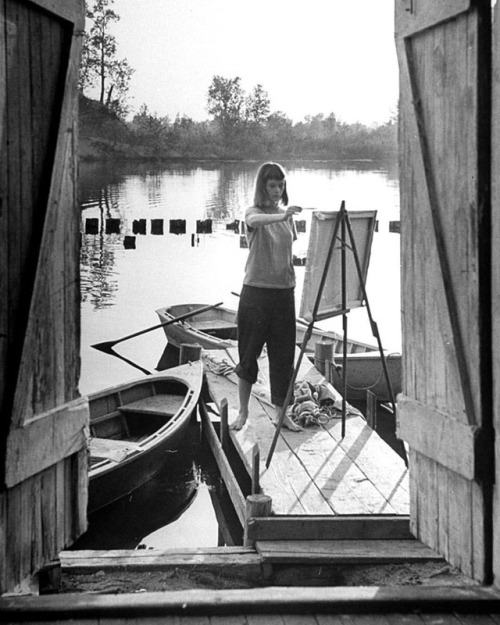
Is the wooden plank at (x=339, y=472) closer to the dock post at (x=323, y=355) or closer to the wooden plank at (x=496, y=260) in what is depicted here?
the wooden plank at (x=496, y=260)

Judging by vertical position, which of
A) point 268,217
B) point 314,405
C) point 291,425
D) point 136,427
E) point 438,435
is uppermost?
point 268,217

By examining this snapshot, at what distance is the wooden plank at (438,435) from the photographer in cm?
310

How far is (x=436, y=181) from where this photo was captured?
324 centimetres

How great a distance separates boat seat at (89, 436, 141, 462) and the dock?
939 mm

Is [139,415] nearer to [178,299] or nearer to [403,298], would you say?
[403,298]

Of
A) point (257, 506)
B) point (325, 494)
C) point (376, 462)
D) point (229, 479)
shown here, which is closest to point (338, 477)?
point (325, 494)

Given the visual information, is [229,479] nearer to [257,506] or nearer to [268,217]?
[257,506]

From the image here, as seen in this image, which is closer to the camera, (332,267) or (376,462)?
(376,462)

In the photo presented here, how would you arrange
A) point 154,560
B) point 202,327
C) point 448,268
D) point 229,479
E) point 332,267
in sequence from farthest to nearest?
point 202,327 < point 229,479 < point 332,267 < point 154,560 < point 448,268

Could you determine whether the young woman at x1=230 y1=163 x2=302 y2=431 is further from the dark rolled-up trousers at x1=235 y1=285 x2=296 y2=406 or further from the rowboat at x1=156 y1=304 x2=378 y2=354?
the rowboat at x1=156 y1=304 x2=378 y2=354

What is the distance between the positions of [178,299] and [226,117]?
4758 centimetres

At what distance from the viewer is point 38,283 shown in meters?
3.01

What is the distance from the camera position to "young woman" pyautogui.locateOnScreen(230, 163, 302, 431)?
5988 mm

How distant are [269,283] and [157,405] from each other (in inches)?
157
